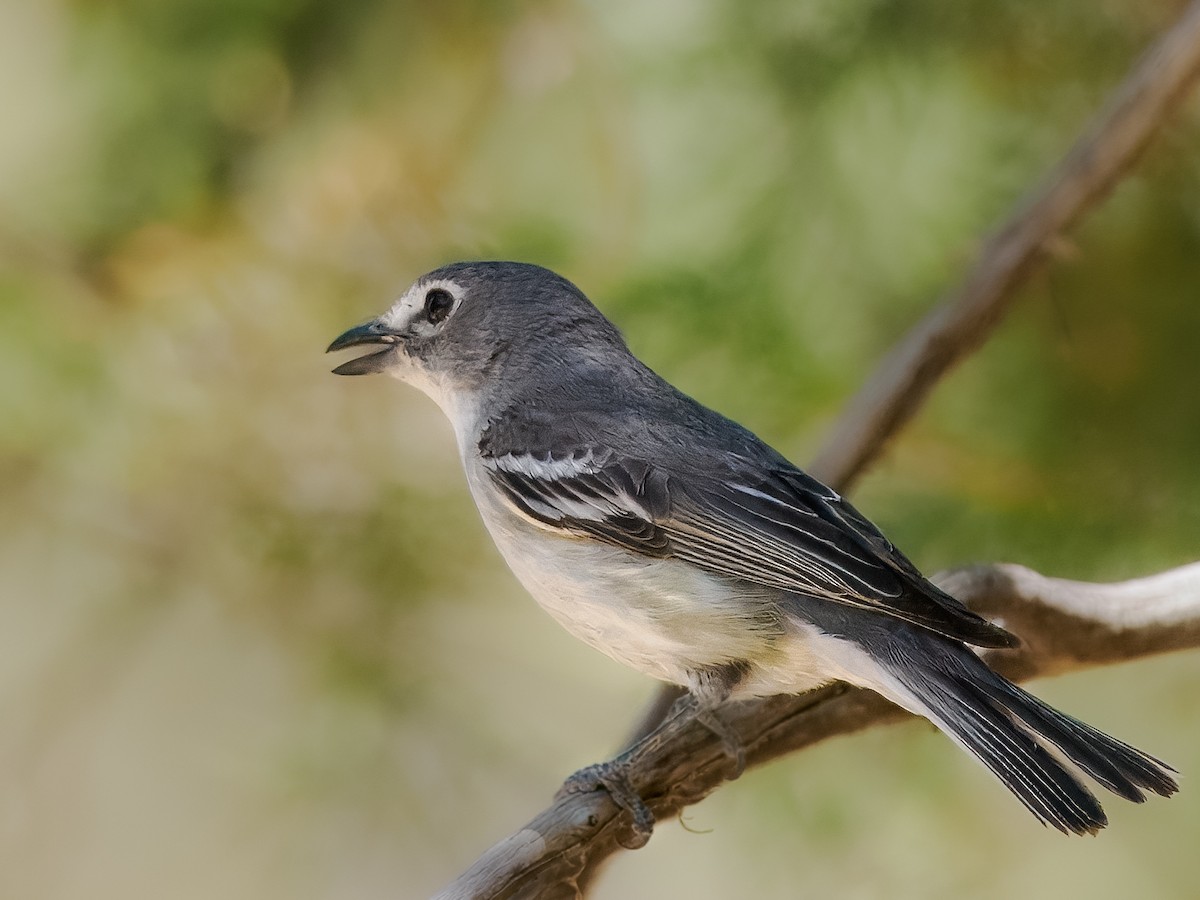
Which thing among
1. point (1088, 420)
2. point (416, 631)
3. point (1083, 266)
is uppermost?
point (1083, 266)

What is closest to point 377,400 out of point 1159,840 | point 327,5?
point 327,5

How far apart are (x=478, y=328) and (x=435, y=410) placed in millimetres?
555

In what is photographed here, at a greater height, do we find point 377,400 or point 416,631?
point 377,400

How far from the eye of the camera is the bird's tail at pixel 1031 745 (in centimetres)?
86

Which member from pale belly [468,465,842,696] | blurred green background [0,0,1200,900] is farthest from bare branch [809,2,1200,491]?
pale belly [468,465,842,696]

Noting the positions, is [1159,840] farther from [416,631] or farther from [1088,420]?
[416,631]

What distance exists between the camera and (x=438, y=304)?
4.42 ft

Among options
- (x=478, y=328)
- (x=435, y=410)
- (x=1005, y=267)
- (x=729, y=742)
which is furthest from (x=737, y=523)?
(x=435, y=410)

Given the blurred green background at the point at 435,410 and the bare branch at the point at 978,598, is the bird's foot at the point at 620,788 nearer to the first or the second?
the bare branch at the point at 978,598

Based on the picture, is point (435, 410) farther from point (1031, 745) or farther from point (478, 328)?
point (1031, 745)

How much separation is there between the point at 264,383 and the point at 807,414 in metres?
0.86

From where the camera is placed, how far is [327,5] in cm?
181

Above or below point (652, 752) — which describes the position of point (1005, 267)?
above

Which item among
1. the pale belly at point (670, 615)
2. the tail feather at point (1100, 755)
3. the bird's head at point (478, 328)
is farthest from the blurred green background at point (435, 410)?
the tail feather at point (1100, 755)
